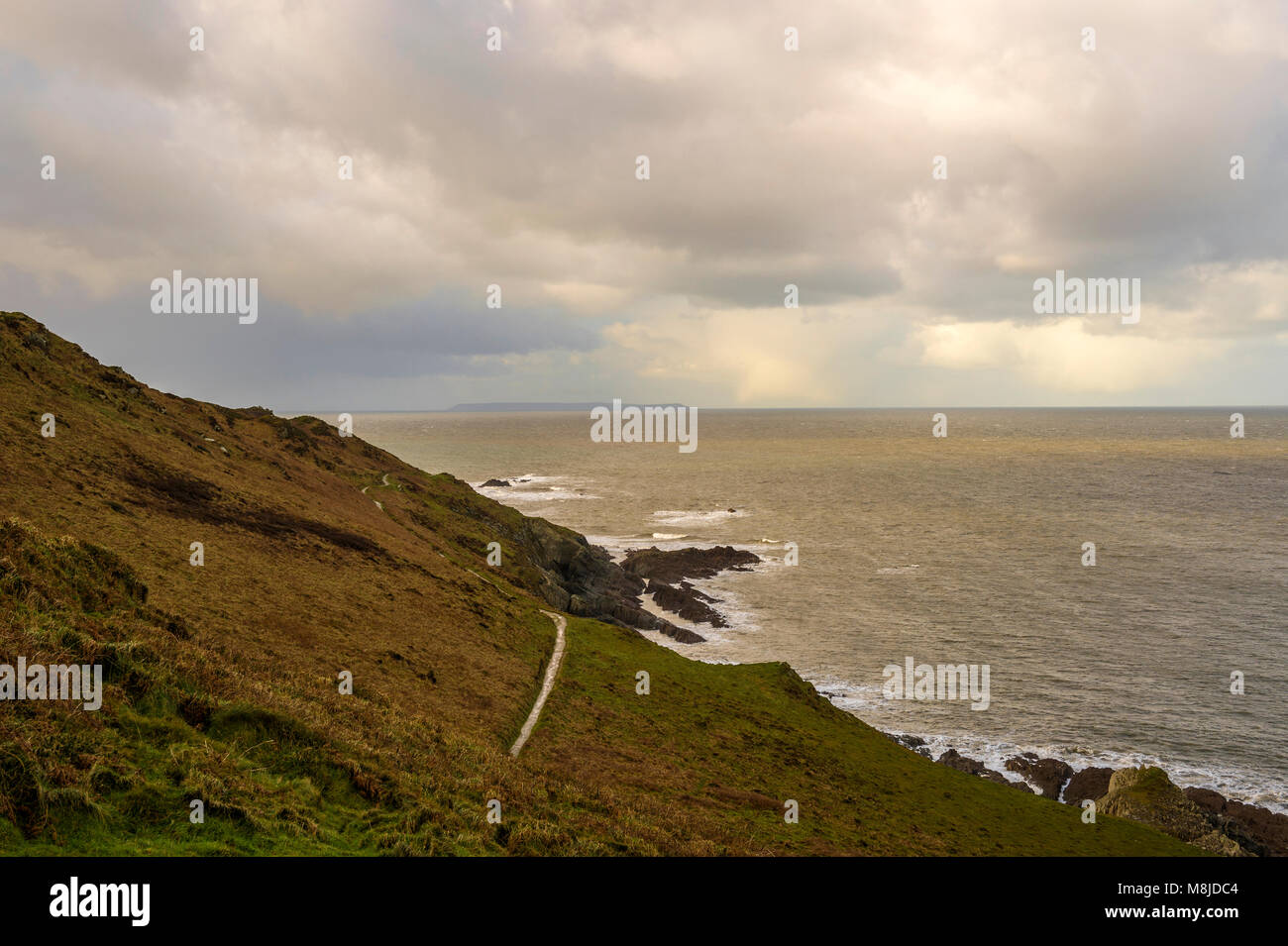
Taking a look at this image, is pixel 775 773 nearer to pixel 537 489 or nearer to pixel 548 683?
pixel 548 683

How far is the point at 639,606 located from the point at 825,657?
23201 mm

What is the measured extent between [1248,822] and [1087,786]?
25.1 feet

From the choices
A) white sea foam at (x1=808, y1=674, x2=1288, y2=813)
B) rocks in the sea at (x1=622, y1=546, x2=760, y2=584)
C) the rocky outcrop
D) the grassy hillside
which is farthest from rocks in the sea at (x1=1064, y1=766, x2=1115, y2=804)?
rocks in the sea at (x1=622, y1=546, x2=760, y2=584)

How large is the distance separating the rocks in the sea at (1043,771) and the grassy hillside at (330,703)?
559 centimetres

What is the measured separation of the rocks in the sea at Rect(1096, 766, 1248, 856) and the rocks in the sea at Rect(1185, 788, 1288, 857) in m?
0.84

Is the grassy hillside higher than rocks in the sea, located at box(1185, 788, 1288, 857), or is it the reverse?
the grassy hillside

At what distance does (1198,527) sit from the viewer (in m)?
114

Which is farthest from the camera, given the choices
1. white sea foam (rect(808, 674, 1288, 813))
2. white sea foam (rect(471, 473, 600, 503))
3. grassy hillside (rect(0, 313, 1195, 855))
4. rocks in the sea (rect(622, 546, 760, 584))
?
white sea foam (rect(471, 473, 600, 503))

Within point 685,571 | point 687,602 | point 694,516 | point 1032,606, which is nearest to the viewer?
point 1032,606

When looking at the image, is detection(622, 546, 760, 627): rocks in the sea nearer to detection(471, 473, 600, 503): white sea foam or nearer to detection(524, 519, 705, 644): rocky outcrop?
detection(524, 519, 705, 644): rocky outcrop

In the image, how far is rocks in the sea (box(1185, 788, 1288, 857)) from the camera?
121 feet

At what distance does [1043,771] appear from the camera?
4578cm

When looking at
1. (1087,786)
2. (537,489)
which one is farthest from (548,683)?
(537,489)
